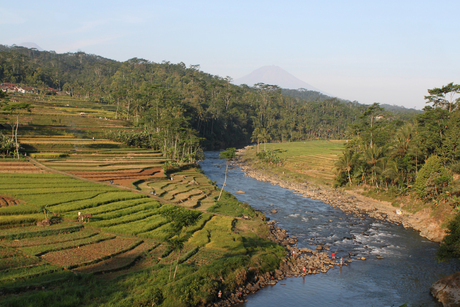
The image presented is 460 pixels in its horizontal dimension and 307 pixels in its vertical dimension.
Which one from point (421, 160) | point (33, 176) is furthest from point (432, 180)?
point (33, 176)

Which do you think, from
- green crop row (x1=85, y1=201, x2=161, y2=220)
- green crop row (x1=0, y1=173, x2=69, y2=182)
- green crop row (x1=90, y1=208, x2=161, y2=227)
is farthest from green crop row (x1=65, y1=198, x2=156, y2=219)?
green crop row (x1=0, y1=173, x2=69, y2=182)

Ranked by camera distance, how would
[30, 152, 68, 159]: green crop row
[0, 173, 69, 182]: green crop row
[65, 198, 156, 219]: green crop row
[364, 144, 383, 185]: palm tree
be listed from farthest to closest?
1. [364, 144, 383, 185]: palm tree
2. [30, 152, 68, 159]: green crop row
3. [0, 173, 69, 182]: green crop row
4. [65, 198, 156, 219]: green crop row

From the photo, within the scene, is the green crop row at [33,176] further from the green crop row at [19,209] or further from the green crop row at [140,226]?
the green crop row at [140,226]

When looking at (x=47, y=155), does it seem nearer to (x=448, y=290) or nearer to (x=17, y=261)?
(x=17, y=261)

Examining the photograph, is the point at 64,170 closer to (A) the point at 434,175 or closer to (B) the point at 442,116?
(A) the point at 434,175

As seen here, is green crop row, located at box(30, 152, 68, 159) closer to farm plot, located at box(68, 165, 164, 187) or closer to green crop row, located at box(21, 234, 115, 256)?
farm plot, located at box(68, 165, 164, 187)

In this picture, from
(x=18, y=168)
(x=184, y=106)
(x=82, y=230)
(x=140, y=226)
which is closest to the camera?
(x=82, y=230)
